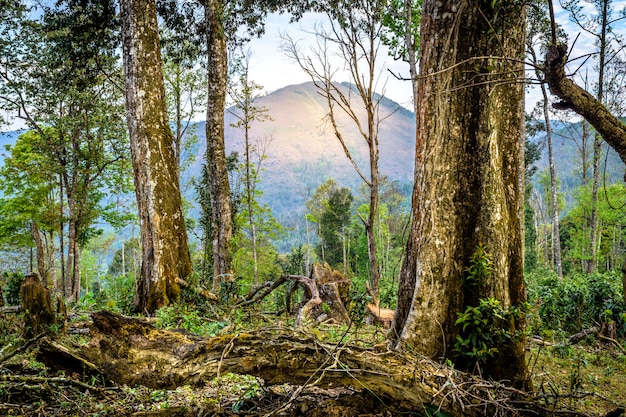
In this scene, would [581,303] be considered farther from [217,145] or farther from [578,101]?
[217,145]

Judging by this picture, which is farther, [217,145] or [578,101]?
[217,145]

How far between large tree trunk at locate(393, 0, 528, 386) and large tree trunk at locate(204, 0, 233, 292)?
21.2 feet

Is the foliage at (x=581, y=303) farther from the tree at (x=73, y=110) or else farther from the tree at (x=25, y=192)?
the tree at (x=25, y=192)

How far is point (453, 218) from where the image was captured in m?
3.20

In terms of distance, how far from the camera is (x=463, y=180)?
3230 millimetres

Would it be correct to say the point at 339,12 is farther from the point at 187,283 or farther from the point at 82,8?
the point at 187,283

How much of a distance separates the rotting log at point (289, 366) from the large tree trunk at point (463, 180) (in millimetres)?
750

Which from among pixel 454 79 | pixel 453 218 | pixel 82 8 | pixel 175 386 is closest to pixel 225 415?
pixel 175 386

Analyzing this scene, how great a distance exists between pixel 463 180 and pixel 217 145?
6981 millimetres

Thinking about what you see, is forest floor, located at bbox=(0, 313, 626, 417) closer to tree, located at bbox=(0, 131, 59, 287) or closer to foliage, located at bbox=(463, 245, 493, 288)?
foliage, located at bbox=(463, 245, 493, 288)

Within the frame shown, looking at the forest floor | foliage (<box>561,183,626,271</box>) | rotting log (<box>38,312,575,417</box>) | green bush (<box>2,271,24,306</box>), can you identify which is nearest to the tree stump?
the forest floor

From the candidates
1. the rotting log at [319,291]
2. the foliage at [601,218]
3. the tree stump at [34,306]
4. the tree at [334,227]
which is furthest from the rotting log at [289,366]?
the tree at [334,227]

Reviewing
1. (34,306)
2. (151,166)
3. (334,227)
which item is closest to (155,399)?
(34,306)

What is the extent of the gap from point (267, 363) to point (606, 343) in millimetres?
8650
